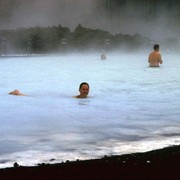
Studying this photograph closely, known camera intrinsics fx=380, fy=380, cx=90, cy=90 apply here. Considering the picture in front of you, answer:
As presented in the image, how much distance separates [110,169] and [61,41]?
103 feet

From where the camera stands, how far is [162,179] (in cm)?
267

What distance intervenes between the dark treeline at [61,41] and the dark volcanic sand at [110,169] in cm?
2446

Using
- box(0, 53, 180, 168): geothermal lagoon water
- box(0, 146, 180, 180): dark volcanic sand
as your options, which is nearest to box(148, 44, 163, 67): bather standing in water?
box(0, 53, 180, 168): geothermal lagoon water

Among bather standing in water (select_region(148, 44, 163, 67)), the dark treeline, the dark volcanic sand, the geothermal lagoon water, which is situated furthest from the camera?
the dark treeline

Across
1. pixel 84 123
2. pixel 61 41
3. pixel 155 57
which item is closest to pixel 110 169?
pixel 84 123

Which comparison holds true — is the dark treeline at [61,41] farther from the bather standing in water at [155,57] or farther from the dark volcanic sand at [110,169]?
the dark volcanic sand at [110,169]

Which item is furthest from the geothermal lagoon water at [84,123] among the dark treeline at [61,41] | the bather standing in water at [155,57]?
the dark treeline at [61,41]

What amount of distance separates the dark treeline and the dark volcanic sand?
2446 centimetres

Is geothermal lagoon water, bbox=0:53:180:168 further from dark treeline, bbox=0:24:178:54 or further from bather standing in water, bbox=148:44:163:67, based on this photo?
dark treeline, bbox=0:24:178:54

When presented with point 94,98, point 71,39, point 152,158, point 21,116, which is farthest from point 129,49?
point 152,158

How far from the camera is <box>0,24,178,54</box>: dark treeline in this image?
3124 cm

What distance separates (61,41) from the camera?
3391 centimetres

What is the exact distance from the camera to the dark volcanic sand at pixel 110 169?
274 centimetres

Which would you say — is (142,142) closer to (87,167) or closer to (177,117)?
(87,167)
